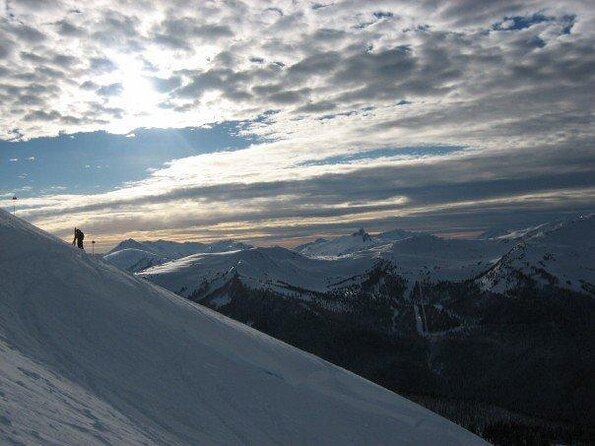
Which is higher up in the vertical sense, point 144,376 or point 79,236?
point 79,236

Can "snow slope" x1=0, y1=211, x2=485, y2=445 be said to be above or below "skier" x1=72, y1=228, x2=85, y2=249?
below

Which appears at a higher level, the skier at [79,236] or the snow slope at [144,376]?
the skier at [79,236]

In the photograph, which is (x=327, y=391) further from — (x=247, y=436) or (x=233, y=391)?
(x=247, y=436)

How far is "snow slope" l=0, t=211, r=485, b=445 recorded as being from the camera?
18562 mm

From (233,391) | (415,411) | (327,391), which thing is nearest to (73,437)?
(233,391)

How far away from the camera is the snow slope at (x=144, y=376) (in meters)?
18.6

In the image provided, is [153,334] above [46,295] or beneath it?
beneath

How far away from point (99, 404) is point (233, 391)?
36.5 feet

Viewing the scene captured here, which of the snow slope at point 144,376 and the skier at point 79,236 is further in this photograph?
the skier at point 79,236

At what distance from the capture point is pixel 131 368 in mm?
27531

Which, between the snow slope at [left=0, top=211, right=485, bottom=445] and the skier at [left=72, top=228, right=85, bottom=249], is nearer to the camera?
the snow slope at [left=0, top=211, right=485, bottom=445]

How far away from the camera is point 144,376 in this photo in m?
27.3

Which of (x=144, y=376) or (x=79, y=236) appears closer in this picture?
(x=144, y=376)

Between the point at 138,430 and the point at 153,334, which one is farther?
the point at 153,334
